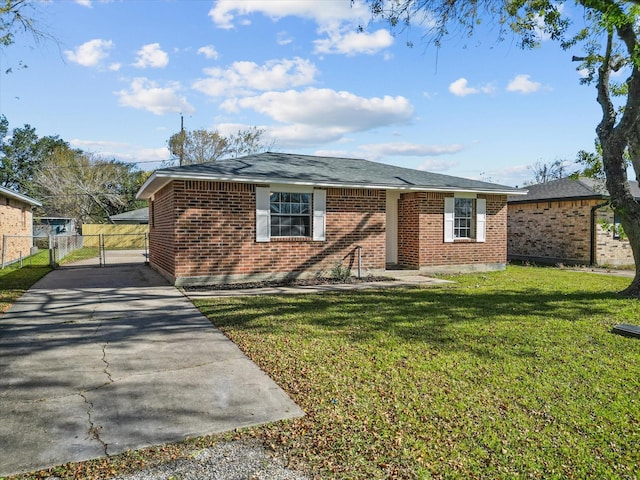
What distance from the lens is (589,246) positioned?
1684cm

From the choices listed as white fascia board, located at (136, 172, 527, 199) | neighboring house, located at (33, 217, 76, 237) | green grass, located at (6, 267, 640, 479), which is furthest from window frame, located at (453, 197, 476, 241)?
neighboring house, located at (33, 217, 76, 237)

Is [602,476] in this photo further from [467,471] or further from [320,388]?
[320,388]

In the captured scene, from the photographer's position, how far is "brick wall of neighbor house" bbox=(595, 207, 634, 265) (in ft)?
54.6

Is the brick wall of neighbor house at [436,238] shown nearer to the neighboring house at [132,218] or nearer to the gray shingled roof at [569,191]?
the gray shingled roof at [569,191]

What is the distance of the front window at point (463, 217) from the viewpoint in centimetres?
1388

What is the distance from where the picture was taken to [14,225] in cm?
1914

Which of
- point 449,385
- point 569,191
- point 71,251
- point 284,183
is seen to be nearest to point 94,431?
point 449,385

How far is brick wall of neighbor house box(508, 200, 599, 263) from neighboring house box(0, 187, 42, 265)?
65.8 feet

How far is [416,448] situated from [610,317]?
614 centimetres

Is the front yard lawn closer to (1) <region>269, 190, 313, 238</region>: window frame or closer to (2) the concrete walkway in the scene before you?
(2) the concrete walkway

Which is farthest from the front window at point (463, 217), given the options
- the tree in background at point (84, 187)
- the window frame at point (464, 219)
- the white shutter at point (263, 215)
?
A: the tree in background at point (84, 187)

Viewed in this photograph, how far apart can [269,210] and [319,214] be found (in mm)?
1384

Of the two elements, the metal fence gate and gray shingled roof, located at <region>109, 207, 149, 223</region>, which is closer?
the metal fence gate

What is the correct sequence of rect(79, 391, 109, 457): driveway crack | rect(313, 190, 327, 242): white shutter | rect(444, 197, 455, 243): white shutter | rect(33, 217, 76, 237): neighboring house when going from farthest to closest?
rect(33, 217, 76, 237): neighboring house, rect(444, 197, 455, 243): white shutter, rect(313, 190, 327, 242): white shutter, rect(79, 391, 109, 457): driveway crack
